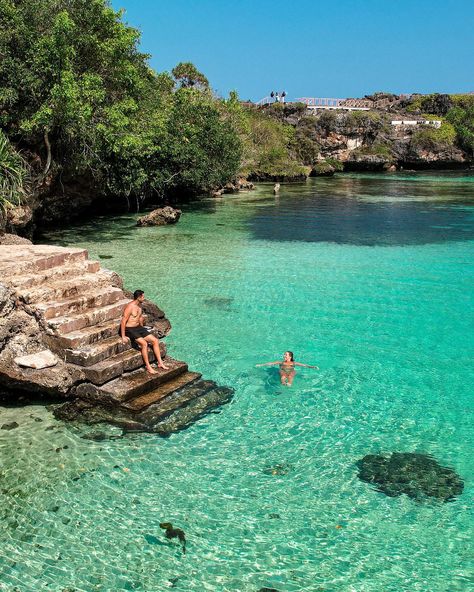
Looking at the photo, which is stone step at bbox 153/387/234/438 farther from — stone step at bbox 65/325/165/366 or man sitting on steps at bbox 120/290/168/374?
stone step at bbox 65/325/165/366

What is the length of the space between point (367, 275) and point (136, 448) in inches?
515

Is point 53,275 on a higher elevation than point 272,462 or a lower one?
higher

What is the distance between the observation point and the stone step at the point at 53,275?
10802 mm

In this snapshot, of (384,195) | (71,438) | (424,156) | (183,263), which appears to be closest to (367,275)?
(183,263)

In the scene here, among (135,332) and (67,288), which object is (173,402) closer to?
(135,332)

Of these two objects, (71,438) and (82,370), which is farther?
(82,370)

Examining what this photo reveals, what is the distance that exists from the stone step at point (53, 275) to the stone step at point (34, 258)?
0.42 feet

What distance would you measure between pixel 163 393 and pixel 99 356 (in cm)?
136

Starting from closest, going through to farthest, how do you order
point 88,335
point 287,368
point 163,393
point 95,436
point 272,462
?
1. point 272,462
2. point 95,436
3. point 163,393
4. point 88,335
5. point 287,368

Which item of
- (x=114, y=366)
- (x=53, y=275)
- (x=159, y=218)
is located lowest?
(x=114, y=366)

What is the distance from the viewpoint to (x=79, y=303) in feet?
35.9

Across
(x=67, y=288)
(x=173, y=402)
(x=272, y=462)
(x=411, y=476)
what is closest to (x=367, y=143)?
(x=67, y=288)

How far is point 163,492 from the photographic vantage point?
752cm

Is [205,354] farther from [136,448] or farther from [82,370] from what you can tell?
[136,448]
